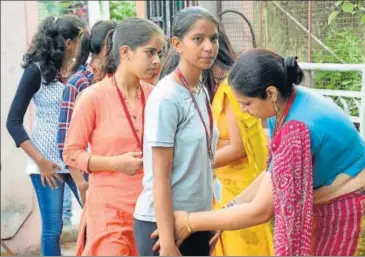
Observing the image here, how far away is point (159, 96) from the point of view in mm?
2549

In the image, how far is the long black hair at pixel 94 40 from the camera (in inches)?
145

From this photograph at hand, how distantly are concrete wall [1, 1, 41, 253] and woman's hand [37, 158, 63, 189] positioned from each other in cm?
133

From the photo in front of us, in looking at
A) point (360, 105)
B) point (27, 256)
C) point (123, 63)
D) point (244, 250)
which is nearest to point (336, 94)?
point (360, 105)

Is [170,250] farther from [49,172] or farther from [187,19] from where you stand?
[49,172]

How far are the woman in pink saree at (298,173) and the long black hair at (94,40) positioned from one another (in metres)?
1.39

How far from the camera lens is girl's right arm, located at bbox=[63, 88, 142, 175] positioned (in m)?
3.01

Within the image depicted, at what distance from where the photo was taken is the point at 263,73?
92.0 inches

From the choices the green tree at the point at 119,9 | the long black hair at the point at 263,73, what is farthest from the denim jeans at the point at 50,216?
the green tree at the point at 119,9

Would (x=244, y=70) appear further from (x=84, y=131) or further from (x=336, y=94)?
(x=336, y=94)

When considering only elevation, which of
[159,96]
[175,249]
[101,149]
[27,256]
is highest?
[159,96]

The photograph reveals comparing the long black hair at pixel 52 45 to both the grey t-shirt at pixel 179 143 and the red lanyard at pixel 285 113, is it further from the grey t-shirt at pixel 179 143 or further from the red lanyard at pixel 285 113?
the red lanyard at pixel 285 113

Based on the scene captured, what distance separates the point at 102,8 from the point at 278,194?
6.74 meters

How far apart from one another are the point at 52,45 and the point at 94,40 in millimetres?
454

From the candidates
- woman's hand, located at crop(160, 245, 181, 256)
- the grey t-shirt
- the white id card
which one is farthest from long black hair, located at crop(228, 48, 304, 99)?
the white id card
